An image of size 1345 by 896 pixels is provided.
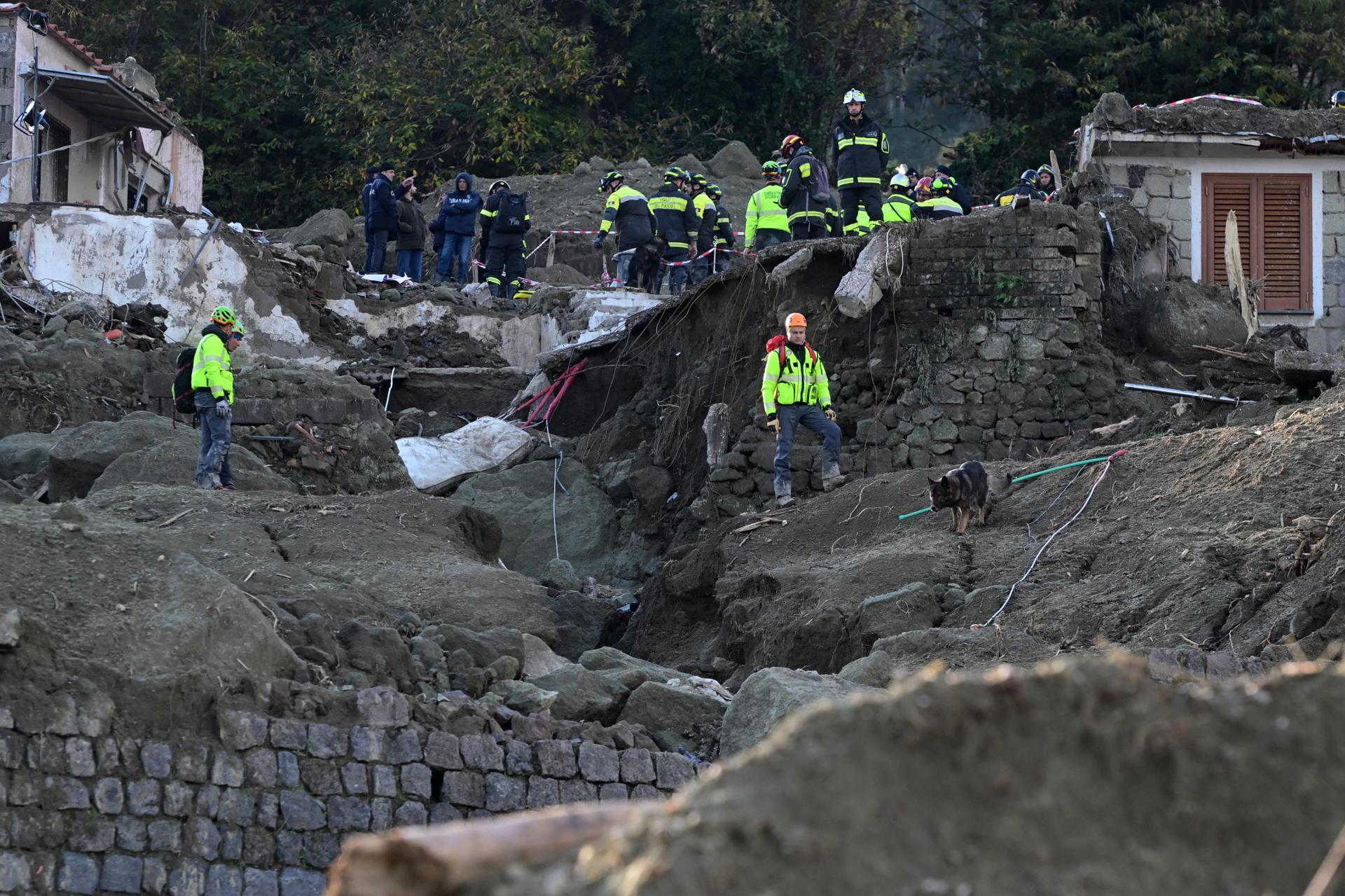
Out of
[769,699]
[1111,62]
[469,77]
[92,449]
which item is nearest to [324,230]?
[469,77]

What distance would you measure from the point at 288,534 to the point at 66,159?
44.7 ft

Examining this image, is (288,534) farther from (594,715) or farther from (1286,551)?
(1286,551)

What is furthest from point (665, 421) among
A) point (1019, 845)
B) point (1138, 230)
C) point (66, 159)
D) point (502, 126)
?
point (502, 126)

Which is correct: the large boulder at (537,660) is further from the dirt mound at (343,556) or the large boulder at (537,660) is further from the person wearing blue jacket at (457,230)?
the person wearing blue jacket at (457,230)

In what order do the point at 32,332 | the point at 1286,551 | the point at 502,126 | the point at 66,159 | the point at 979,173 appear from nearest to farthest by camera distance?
1. the point at 1286,551
2. the point at 32,332
3. the point at 66,159
4. the point at 979,173
5. the point at 502,126

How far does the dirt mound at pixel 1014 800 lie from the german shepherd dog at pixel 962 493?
912 cm

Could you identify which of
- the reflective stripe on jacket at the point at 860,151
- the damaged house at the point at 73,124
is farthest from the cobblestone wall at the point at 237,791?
the damaged house at the point at 73,124

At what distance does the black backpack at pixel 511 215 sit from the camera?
76.6 feet

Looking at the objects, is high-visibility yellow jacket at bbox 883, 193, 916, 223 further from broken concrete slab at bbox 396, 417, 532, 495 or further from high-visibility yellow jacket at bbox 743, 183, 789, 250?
broken concrete slab at bbox 396, 417, 532, 495

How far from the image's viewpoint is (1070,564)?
11.7 metres

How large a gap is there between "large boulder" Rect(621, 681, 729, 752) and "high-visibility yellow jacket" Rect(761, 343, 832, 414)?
182 inches

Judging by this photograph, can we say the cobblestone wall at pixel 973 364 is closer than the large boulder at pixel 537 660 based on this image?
No

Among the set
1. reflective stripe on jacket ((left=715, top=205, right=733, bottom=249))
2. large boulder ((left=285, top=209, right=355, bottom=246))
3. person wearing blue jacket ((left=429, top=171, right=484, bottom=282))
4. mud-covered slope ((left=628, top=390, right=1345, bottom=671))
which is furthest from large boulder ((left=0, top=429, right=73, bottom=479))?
large boulder ((left=285, top=209, right=355, bottom=246))

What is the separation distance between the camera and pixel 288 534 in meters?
13.1
